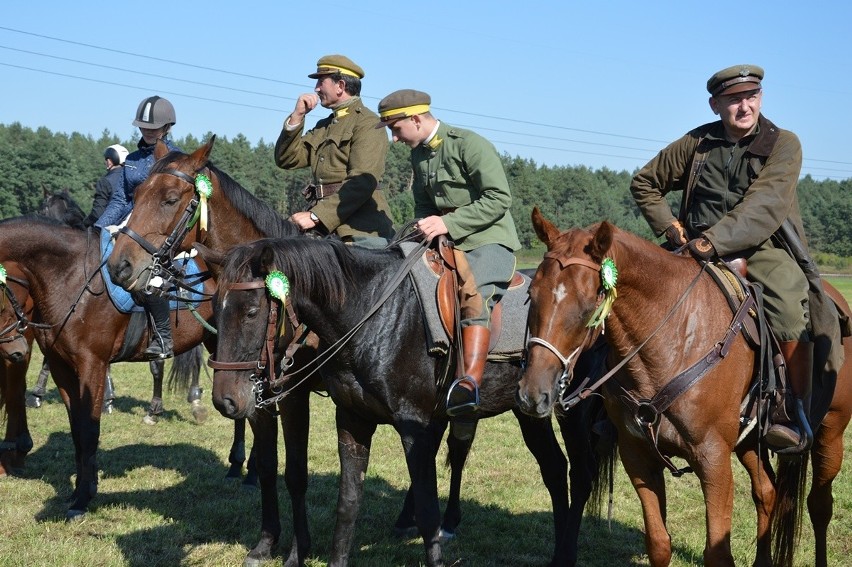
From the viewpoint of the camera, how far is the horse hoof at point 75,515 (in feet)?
23.7

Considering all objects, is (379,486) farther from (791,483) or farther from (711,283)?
(711,283)

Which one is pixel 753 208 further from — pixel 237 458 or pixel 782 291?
pixel 237 458

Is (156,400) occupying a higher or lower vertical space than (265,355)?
lower

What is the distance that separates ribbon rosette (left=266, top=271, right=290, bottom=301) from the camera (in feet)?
15.1

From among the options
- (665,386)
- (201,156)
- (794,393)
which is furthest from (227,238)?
(794,393)

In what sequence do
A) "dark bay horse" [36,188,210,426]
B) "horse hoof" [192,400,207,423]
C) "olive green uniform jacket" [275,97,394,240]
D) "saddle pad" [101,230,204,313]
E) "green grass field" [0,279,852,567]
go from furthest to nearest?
"horse hoof" [192,400,207,423] → "dark bay horse" [36,188,210,426] → "saddle pad" [101,230,204,313] → "green grass field" [0,279,852,567] → "olive green uniform jacket" [275,97,394,240]

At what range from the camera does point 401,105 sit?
5.50 metres

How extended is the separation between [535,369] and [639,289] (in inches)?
30.7

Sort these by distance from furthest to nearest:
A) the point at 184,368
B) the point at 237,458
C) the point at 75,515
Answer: the point at 184,368, the point at 237,458, the point at 75,515

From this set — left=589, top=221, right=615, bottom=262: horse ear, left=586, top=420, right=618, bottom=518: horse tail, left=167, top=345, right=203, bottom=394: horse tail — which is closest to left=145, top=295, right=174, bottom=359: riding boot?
left=167, top=345, right=203, bottom=394: horse tail

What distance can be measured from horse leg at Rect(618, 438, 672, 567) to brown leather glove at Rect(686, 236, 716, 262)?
1.06m

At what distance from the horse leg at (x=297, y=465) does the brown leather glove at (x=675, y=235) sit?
2.74 meters

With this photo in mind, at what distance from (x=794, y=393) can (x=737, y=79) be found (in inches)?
73.2

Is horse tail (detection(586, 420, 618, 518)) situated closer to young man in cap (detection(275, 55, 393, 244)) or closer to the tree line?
young man in cap (detection(275, 55, 393, 244))
